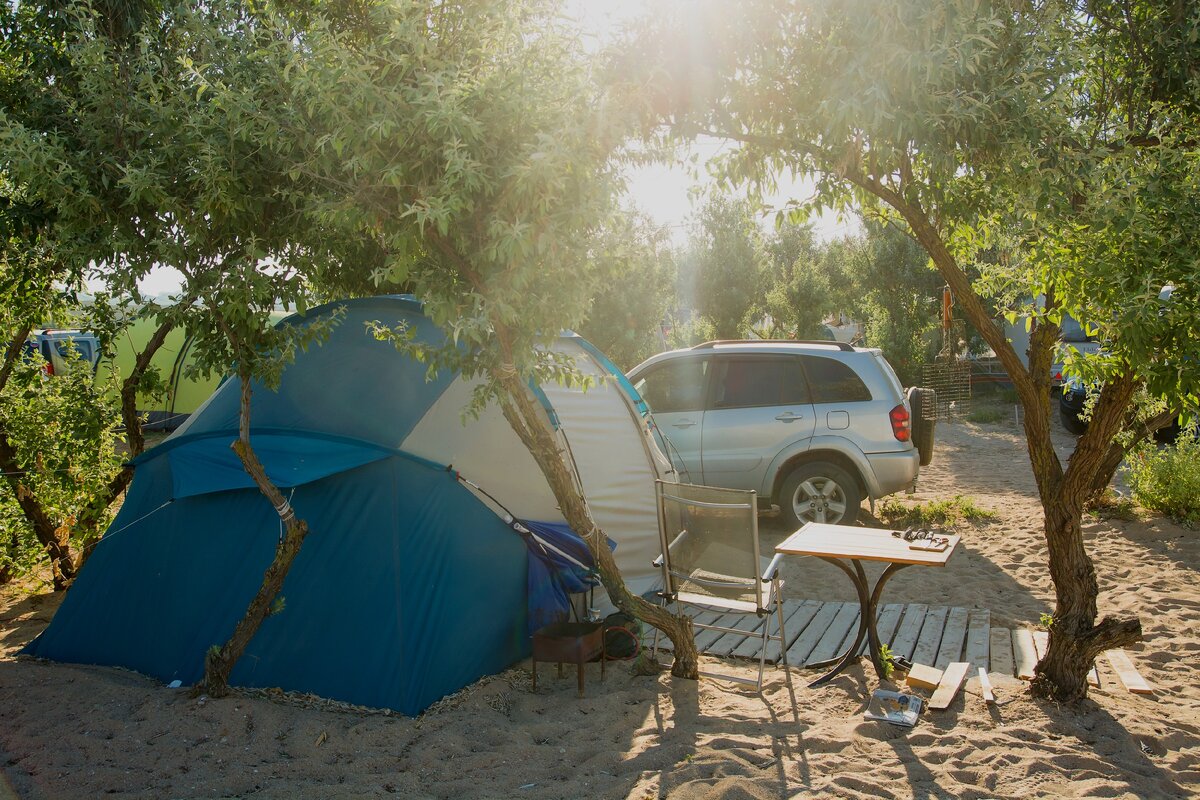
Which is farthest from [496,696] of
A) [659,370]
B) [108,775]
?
[659,370]

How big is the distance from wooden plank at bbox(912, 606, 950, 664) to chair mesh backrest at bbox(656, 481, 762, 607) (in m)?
1.08

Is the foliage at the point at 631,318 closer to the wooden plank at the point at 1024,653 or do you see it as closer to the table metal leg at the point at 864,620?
the wooden plank at the point at 1024,653

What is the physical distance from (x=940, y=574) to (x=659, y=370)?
3.23 m

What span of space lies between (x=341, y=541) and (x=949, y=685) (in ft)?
10.8

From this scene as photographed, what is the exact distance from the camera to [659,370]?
8984mm

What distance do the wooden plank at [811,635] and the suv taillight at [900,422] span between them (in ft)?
7.19

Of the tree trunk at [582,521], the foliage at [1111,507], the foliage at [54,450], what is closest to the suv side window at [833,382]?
the foliage at [1111,507]

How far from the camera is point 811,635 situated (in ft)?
19.1

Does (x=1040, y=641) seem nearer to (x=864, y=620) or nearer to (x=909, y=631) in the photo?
(x=909, y=631)

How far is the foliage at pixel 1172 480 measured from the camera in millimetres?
7820

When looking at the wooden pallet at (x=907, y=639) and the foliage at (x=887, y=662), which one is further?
the wooden pallet at (x=907, y=639)

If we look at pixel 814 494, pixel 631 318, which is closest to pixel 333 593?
pixel 814 494

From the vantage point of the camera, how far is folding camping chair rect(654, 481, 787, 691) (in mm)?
4988

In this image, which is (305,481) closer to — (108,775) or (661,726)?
(108,775)
